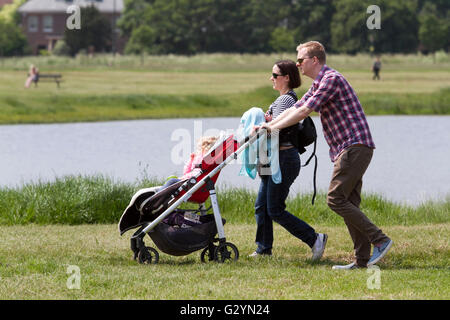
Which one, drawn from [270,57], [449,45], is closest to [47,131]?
[270,57]

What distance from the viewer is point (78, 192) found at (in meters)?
10.5

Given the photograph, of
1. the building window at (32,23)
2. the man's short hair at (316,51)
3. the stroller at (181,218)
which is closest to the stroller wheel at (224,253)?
the stroller at (181,218)

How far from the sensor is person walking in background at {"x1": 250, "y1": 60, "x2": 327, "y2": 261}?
22.3 feet

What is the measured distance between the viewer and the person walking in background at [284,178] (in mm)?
6809

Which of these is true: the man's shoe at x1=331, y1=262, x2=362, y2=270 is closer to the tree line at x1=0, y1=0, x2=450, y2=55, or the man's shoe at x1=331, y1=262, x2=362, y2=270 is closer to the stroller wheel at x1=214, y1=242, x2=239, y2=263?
the stroller wheel at x1=214, y1=242, x2=239, y2=263

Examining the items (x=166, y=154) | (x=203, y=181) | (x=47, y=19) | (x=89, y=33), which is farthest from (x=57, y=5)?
(x=203, y=181)

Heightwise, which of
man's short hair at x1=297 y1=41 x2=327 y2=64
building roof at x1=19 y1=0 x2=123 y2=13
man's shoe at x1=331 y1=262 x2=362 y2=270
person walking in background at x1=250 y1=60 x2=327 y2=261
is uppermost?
building roof at x1=19 y1=0 x2=123 y2=13

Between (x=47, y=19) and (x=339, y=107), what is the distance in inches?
3356

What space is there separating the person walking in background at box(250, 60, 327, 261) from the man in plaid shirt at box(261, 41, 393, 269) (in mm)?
274

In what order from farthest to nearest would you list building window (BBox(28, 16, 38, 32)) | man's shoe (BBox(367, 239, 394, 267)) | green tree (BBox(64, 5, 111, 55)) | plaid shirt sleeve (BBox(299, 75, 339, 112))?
building window (BBox(28, 16, 38, 32)) → green tree (BBox(64, 5, 111, 55)) → man's shoe (BBox(367, 239, 394, 267)) → plaid shirt sleeve (BBox(299, 75, 339, 112))

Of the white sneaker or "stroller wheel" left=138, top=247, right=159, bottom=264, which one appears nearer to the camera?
the white sneaker

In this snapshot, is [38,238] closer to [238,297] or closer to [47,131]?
[238,297]

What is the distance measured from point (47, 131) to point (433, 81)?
2671 centimetres

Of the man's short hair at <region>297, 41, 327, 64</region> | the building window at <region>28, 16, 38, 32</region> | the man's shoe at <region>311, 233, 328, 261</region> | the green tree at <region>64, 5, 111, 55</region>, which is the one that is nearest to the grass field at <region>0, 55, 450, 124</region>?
the green tree at <region>64, 5, 111, 55</region>
